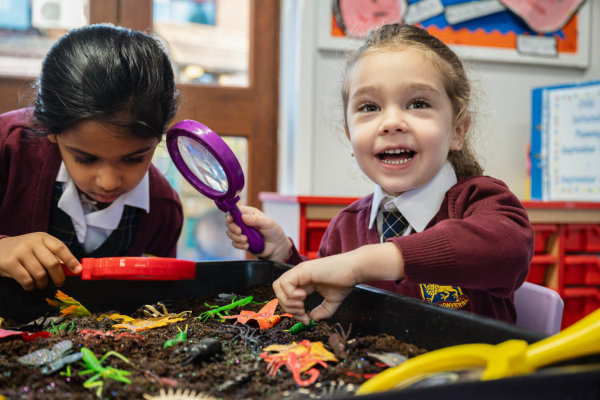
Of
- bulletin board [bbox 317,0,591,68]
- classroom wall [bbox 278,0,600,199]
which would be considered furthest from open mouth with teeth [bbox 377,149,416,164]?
bulletin board [bbox 317,0,591,68]

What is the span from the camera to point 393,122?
2.52 ft

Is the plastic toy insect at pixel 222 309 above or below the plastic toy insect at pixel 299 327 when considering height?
below

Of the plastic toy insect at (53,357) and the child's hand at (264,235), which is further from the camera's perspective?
the child's hand at (264,235)

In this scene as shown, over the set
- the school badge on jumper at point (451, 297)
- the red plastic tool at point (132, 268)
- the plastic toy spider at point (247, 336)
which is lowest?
the school badge on jumper at point (451, 297)

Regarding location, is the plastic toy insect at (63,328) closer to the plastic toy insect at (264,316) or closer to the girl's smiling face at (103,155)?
the plastic toy insect at (264,316)

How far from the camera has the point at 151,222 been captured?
1.12 meters

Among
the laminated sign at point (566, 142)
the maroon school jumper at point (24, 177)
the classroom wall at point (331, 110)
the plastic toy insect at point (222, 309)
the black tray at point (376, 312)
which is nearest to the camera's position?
the black tray at point (376, 312)

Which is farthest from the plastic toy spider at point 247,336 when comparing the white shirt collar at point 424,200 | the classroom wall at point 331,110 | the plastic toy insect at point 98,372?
the classroom wall at point 331,110

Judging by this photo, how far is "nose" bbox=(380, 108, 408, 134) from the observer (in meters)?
0.77

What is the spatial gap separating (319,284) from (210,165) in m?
0.28

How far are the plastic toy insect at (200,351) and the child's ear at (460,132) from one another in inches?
22.0

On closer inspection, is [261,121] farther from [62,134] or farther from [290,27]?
[62,134]

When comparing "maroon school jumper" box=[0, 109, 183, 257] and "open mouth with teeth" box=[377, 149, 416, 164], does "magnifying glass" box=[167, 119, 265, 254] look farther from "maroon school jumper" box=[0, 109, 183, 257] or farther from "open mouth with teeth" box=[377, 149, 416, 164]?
"maroon school jumper" box=[0, 109, 183, 257]

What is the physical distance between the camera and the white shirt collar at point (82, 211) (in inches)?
39.4
